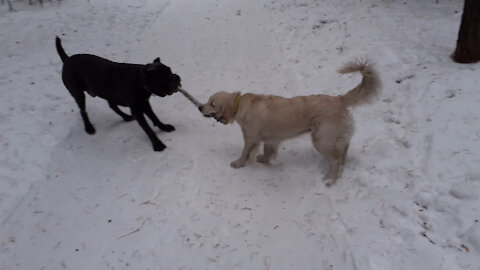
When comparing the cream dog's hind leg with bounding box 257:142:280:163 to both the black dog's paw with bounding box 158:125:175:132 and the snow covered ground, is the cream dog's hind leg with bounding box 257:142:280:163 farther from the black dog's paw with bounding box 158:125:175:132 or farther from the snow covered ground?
the black dog's paw with bounding box 158:125:175:132

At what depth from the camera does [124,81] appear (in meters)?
4.51

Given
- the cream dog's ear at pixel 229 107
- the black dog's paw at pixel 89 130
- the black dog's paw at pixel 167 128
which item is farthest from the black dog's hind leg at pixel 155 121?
the cream dog's ear at pixel 229 107

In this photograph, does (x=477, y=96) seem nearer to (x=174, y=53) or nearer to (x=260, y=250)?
(x=260, y=250)

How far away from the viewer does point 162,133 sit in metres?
5.21

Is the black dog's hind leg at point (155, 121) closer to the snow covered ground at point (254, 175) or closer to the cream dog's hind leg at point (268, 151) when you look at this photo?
the snow covered ground at point (254, 175)

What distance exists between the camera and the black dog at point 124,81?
441cm

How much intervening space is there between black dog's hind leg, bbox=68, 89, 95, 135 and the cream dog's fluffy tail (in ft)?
13.6

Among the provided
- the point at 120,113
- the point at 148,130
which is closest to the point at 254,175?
the point at 148,130

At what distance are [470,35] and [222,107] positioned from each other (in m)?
4.43

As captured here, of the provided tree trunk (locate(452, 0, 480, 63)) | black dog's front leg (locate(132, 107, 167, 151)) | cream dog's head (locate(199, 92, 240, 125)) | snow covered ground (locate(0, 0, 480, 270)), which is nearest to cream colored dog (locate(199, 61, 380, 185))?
cream dog's head (locate(199, 92, 240, 125))

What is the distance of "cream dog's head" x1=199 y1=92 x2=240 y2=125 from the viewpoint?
4.12 metres

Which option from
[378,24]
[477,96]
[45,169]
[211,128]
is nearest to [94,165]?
[45,169]

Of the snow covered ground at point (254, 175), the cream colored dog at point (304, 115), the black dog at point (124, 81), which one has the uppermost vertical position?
the black dog at point (124, 81)

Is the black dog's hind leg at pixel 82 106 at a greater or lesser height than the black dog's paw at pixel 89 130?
greater
